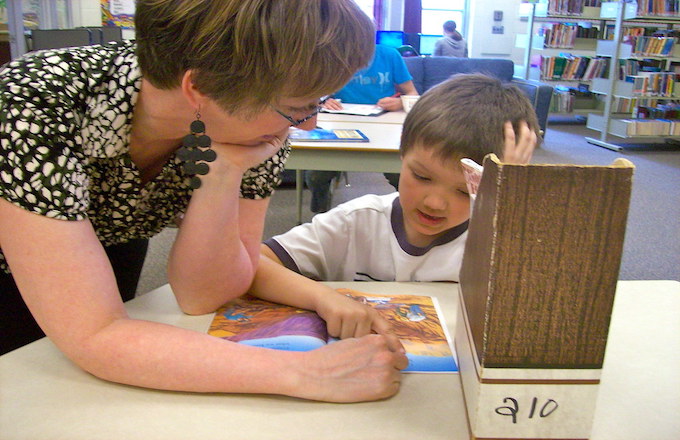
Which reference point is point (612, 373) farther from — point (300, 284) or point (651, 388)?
point (300, 284)

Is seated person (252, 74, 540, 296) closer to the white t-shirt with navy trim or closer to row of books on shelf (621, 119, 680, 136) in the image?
the white t-shirt with navy trim

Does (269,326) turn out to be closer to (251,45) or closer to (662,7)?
(251,45)

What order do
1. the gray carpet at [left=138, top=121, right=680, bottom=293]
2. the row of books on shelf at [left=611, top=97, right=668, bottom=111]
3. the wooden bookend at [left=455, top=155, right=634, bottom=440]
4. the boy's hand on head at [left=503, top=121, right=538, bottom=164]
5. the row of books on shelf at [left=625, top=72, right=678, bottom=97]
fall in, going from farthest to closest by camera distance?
1. the row of books on shelf at [left=611, top=97, right=668, bottom=111]
2. the row of books on shelf at [left=625, top=72, right=678, bottom=97]
3. the gray carpet at [left=138, top=121, right=680, bottom=293]
4. the boy's hand on head at [left=503, top=121, right=538, bottom=164]
5. the wooden bookend at [left=455, top=155, right=634, bottom=440]

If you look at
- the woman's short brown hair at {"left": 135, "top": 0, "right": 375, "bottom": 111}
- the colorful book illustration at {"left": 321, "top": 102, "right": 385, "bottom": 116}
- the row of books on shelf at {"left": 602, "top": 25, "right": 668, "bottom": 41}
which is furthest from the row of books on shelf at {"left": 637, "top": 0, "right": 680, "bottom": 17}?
the woman's short brown hair at {"left": 135, "top": 0, "right": 375, "bottom": 111}

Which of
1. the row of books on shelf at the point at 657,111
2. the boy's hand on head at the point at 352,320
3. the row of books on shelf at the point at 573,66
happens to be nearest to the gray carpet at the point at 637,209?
the row of books on shelf at the point at 657,111

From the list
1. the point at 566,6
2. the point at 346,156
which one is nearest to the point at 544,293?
the point at 346,156

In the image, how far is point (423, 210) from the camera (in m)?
1.17

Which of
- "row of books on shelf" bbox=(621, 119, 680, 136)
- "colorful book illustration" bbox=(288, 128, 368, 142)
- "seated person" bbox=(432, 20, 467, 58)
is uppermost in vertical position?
"seated person" bbox=(432, 20, 467, 58)

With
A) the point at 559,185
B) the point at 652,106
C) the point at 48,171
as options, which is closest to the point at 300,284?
the point at 48,171

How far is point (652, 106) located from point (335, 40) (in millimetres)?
6374

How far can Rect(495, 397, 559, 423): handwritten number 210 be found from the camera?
22.9 inches

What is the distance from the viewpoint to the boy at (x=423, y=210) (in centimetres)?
111

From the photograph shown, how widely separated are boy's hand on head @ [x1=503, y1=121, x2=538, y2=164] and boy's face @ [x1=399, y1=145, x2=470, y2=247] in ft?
0.32

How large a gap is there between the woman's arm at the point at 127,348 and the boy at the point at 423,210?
28 centimetres
